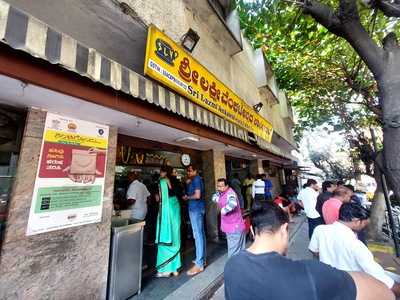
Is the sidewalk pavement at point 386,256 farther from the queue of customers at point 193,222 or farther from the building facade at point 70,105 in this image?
the building facade at point 70,105

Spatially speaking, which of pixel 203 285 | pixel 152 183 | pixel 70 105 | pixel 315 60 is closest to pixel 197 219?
pixel 203 285

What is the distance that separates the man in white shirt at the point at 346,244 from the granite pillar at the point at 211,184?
166 inches

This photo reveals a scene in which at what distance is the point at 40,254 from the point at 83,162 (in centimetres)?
118

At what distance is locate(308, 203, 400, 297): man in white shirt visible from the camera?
6.63 feet

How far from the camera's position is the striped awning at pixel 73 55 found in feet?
5.25

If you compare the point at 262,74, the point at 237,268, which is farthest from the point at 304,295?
the point at 262,74

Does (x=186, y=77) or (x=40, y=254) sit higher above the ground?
(x=186, y=77)

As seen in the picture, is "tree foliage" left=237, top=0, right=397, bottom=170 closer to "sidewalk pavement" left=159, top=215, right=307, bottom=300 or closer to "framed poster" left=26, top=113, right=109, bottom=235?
"framed poster" left=26, top=113, right=109, bottom=235

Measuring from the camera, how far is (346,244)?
214 centimetres

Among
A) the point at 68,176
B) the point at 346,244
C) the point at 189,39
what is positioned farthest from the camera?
the point at 189,39

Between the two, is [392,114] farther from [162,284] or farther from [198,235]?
[162,284]

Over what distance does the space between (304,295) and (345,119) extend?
1108 cm

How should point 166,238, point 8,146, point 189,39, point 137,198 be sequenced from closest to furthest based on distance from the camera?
point 8,146 < point 166,238 < point 189,39 < point 137,198

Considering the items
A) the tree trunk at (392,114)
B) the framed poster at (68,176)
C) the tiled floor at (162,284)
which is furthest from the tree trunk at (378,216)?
the framed poster at (68,176)
